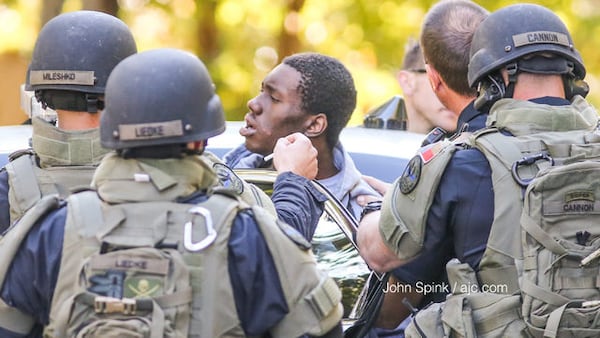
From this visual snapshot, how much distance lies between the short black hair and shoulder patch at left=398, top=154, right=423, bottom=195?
1.34 m

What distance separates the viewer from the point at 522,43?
12.5ft

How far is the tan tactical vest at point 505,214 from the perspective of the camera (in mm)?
3592

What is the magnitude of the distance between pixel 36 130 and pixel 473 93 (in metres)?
1.63

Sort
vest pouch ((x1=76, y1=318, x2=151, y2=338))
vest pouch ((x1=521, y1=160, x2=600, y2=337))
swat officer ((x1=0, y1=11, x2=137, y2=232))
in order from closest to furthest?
vest pouch ((x1=76, y1=318, x2=151, y2=338)) < vest pouch ((x1=521, y1=160, x2=600, y2=337)) < swat officer ((x1=0, y1=11, x2=137, y2=232))

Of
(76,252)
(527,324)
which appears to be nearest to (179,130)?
(76,252)

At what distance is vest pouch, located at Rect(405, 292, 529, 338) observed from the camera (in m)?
3.61

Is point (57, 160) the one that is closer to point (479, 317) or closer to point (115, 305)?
point (115, 305)

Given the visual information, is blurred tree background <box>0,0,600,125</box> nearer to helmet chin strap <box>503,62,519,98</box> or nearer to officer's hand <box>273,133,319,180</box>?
officer's hand <box>273,133,319,180</box>

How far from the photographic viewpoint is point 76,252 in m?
3.09

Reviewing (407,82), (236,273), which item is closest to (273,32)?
(407,82)

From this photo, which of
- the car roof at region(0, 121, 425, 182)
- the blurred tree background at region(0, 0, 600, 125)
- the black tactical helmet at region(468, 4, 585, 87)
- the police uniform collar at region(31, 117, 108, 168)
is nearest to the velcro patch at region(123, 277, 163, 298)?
the police uniform collar at region(31, 117, 108, 168)

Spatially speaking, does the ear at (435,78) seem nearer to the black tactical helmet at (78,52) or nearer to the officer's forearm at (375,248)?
the officer's forearm at (375,248)

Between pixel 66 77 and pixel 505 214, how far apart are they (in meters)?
1.45

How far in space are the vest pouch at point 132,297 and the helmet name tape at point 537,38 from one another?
1.40m
